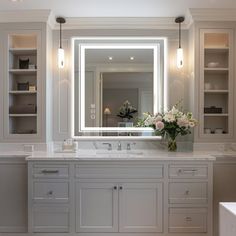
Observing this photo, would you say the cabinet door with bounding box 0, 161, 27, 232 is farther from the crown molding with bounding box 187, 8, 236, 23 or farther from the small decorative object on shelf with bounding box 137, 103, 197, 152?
the crown molding with bounding box 187, 8, 236, 23

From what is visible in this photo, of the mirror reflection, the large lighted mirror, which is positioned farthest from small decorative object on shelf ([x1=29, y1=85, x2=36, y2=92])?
the mirror reflection

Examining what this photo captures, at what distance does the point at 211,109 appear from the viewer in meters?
3.24

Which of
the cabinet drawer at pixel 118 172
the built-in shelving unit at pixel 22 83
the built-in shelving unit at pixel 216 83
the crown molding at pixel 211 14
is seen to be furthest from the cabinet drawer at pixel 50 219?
the crown molding at pixel 211 14

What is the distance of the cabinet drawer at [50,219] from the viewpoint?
9.09ft

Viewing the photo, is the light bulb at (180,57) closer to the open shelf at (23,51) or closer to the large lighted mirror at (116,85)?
the large lighted mirror at (116,85)

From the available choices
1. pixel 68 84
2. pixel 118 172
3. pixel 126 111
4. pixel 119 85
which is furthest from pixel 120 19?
pixel 118 172

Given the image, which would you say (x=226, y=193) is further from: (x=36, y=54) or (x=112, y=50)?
(x=36, y=54)

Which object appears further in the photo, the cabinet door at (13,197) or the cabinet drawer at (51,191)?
the cabinet door at (13,197)

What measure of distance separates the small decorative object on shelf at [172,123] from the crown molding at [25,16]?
1.70 m

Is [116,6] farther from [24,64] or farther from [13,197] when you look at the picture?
[13,197]

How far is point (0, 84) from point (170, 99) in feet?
6.84

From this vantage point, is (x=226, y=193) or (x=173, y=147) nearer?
(x=226, y=193)

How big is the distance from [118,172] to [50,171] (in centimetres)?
70

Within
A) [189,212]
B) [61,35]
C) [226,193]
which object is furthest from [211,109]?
[61,35]
